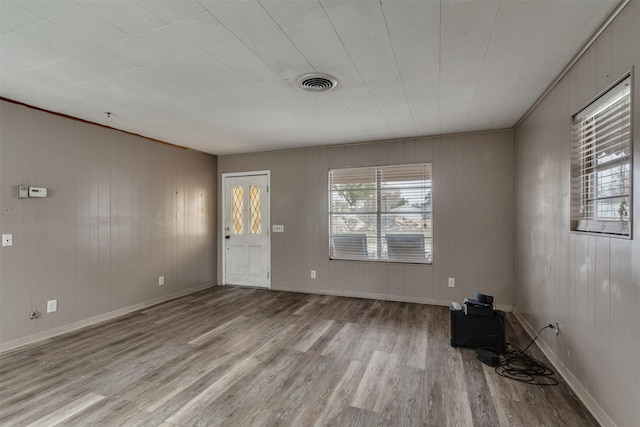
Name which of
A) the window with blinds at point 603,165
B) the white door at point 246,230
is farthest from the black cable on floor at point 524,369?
the white door at point 246,230

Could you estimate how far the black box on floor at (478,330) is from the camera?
3025mm

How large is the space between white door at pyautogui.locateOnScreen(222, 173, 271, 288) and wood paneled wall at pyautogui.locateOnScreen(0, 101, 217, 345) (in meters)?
0.63

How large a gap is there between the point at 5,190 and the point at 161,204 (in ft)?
6.09

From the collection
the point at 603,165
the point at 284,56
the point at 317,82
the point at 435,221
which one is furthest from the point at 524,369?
the point at 284,56

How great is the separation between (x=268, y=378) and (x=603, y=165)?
9.31ft

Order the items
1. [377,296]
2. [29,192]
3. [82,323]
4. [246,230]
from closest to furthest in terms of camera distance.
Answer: [29,192]
[82,323]
[377,296]
[246,230]

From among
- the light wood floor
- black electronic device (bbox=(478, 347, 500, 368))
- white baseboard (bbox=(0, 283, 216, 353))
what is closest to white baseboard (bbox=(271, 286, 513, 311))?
the light wood floor

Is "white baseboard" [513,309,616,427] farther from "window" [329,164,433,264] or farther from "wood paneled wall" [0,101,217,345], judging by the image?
"wood paneled wall" [0,101,217,345]

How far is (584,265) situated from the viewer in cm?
221

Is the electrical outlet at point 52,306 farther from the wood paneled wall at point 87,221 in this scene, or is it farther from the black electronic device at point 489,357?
the black electronic device at point 489,357

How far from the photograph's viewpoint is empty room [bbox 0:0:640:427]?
6.22ft

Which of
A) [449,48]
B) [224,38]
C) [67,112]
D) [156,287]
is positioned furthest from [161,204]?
[449,48]

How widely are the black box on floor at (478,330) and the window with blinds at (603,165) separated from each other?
1.16m

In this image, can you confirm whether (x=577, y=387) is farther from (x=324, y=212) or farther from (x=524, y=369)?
(x=324, y=212)
